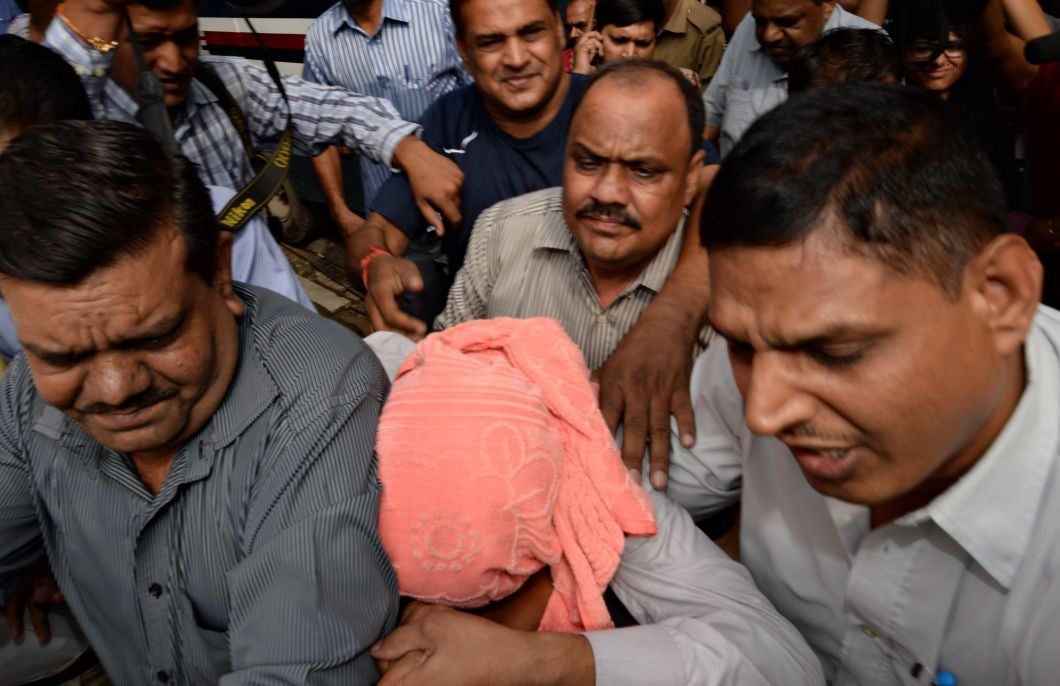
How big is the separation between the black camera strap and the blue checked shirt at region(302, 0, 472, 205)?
4.33ft

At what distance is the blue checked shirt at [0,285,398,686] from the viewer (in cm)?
120

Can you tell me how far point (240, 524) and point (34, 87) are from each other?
3.94 ft

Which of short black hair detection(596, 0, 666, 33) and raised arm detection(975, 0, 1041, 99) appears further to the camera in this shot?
short black hair detection(596, 0, 666, 33)

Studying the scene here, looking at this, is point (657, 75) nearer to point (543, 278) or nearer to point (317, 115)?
point (543, 278)

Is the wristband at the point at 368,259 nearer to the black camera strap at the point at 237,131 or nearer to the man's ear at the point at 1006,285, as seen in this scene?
the black camera strap at the point at 237,131

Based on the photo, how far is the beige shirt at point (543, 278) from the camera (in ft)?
6.94

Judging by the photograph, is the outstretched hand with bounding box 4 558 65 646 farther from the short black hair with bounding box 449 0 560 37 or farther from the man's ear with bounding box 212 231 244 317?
the short black hair with bounding box 449 0 560 37

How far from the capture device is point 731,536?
1.79 m

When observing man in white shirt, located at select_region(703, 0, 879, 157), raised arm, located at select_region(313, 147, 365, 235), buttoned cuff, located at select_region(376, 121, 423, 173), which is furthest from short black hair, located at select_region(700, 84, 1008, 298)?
raised arm, located at select_region(313, 147, 365, 235)

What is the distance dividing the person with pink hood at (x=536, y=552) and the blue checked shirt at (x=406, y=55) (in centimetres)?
245

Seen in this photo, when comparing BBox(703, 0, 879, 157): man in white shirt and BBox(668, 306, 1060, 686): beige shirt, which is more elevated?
BBox(703, 0, 879, 157): man in white shirt

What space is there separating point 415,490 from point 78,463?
2.18ft

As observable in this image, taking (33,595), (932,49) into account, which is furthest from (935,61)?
(33,595)

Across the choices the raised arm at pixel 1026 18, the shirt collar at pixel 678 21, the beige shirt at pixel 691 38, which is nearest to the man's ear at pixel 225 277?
the raised arm at pixel 1026 18
